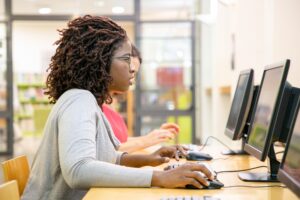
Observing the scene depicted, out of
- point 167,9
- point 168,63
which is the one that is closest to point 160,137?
point 168,63

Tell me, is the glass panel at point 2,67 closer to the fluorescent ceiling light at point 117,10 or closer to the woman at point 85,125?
the fluorescent ceiling light at point 117,10

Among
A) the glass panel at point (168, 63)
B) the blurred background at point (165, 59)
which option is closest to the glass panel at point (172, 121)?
the blurred background at point (165, 59)

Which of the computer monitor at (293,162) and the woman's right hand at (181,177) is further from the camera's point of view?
the woman's right hand at (181,177)

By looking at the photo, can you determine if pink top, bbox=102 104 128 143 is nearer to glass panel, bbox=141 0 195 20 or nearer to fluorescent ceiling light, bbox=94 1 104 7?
glass panel, bbox=141 0 195 20

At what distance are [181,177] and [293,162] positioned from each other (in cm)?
37

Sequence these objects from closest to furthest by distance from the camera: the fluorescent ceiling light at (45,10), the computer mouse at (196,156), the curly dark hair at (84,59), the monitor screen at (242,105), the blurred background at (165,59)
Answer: the curly dark hair at (84,59)
the monitor screen at (242,105)
the computer mouse at (196,156)
the blurred background at (165,59)
the fluorescent ceiling light at (45,10)

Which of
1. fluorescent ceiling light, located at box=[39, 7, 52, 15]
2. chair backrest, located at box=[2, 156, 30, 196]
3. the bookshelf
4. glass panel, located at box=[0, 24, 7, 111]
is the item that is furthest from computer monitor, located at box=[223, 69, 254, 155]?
the bookshelf

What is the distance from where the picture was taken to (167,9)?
7.68 m

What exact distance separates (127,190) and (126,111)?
260 inches

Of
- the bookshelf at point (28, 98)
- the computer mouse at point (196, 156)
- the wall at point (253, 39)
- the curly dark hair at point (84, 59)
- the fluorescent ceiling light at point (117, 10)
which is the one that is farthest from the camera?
the bookshelf at point (28, 98)

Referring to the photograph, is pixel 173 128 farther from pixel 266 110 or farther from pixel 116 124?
pixel 266 110

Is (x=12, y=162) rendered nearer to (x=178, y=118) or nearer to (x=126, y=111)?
(x=178, y=118)

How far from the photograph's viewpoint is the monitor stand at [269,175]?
156cm

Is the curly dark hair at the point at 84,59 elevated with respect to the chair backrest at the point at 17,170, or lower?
elevated
